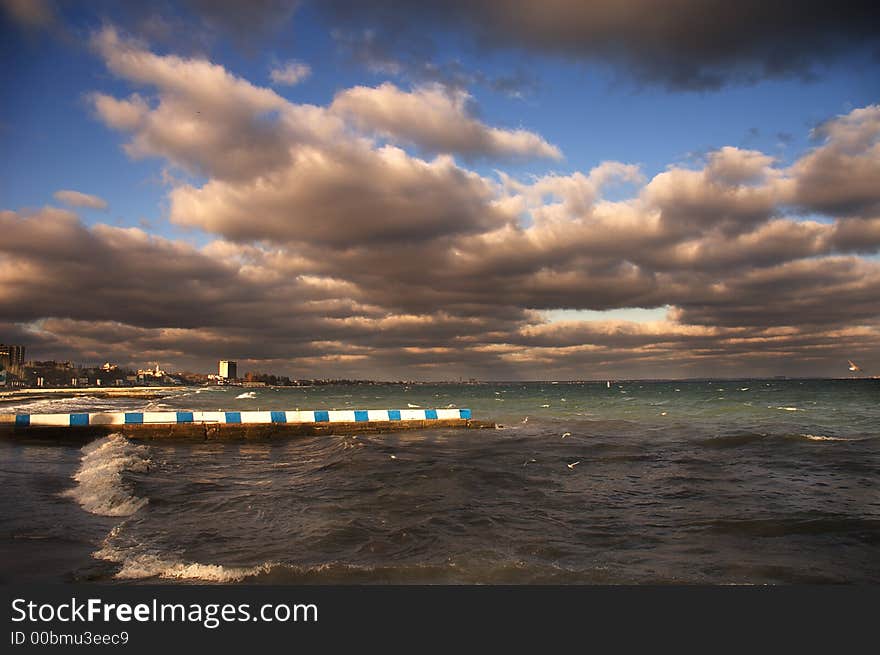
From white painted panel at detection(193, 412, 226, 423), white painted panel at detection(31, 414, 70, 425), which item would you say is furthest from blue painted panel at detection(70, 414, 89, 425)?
white painted panel at detection(193, 412, 226, 423)

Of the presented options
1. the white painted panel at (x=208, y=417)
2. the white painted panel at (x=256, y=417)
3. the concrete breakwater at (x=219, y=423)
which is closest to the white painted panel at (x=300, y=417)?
the concrete breakwater at (x=219, y=423)

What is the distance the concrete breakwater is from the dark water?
789 cm

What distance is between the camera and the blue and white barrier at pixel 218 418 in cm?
4078

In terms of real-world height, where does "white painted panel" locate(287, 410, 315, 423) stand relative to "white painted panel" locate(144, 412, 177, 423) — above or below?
below

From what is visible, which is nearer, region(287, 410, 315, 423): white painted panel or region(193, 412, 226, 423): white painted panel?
region(193, 412, 226, 423): white painted panel

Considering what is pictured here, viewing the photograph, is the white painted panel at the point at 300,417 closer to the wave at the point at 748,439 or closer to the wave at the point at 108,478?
the wave at the point at 108,478

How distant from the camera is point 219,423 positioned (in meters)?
44.0

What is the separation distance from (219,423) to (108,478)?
21.6m

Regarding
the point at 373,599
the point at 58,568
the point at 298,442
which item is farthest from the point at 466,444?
the point at 373,599

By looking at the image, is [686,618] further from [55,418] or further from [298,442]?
[55,418]

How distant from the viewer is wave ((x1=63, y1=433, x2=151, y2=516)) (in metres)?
17.8

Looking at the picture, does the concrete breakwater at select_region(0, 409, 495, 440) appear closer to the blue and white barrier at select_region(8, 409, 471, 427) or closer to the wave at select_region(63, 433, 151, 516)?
the blue and white barrier at select_region(8, 409, 471, 427)

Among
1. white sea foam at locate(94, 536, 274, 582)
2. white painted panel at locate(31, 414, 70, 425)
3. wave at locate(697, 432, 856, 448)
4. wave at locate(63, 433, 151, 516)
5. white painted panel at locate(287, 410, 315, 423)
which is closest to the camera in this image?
white sea foam at locate(94, 536, 274, 582)

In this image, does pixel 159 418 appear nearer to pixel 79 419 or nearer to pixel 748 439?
pixel 79 419
